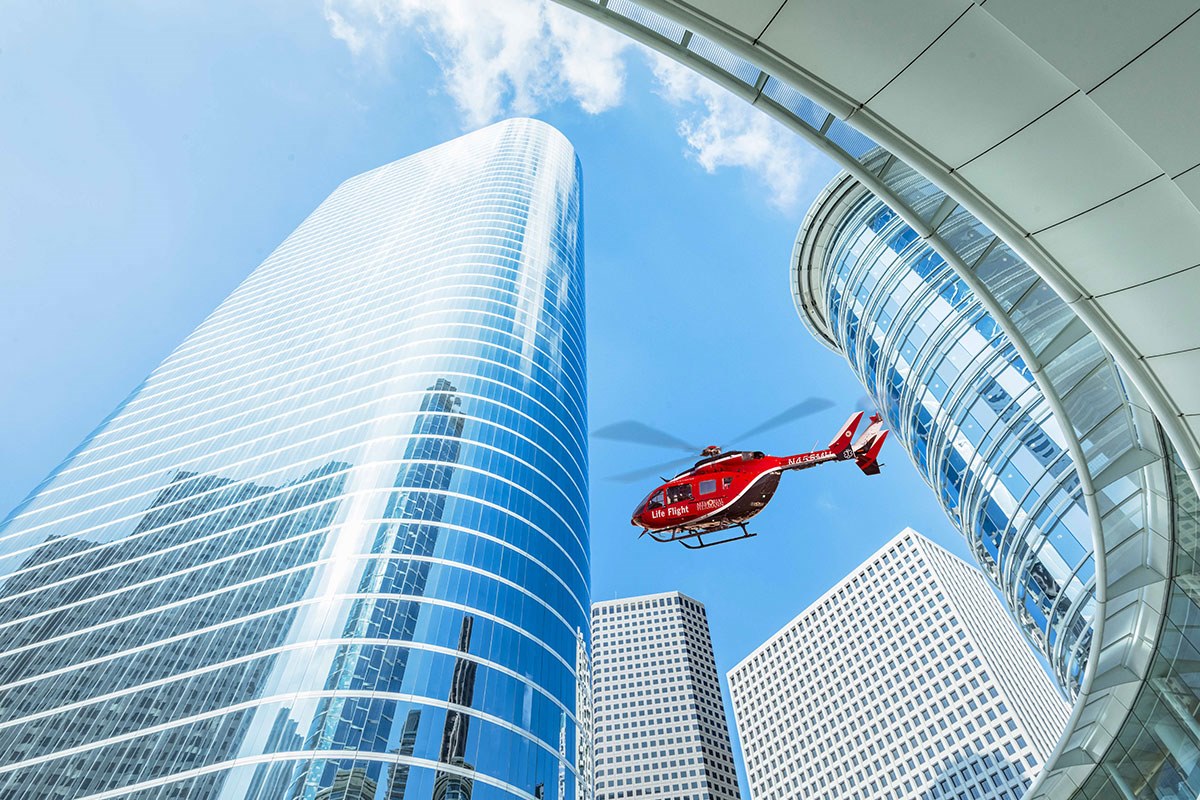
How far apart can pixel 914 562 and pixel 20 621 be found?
11818 centimetres

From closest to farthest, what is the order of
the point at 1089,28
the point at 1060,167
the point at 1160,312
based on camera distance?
1. the point at 1089,28
2. the point at 1060,167
3. the point at 1160,312

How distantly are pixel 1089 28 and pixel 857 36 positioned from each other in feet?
5.61

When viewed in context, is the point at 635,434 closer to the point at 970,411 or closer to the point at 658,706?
the point at 970,411

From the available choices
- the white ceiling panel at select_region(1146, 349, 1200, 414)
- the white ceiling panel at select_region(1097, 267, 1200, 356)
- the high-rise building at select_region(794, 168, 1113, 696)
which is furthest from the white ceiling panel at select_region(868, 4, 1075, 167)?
the high-rise building at select_region(794, 168, 1113, 696)

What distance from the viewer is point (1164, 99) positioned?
5.18m

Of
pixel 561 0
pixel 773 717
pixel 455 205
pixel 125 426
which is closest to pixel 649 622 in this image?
pixel 773 717

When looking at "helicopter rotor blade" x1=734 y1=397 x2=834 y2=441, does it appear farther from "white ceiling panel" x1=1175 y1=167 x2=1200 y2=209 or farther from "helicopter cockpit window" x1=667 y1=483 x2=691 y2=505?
"white ceiling panel" x1=1175 y1=167 x2=1200 y2=209

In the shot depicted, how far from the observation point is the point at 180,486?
73.3 metres

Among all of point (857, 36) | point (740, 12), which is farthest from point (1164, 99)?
point (740, 12)

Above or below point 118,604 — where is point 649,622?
above

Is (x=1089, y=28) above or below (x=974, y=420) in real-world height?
below

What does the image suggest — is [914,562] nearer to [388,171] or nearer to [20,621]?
[20,621]

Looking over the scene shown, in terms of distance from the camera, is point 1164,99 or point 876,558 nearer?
point 1164,99

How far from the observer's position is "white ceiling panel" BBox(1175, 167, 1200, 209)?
217 inches
